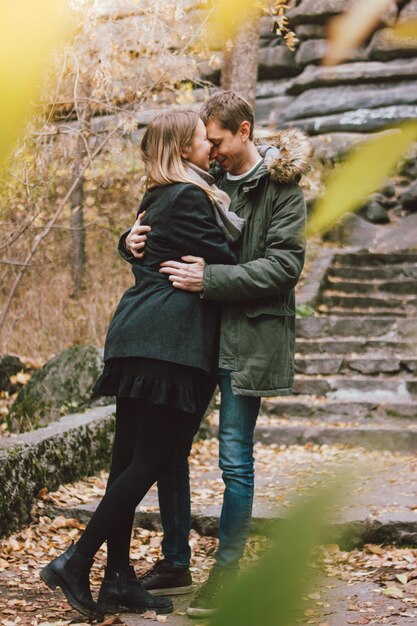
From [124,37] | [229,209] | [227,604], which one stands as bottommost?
[227,604]

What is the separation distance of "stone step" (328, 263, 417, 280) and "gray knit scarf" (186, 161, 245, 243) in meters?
6.58

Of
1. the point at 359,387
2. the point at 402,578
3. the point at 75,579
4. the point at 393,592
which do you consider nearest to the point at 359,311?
the point at 359,387

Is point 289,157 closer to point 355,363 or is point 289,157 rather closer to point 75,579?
point 75,579

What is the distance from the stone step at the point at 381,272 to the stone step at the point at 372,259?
0.10m

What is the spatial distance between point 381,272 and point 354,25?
8906mm

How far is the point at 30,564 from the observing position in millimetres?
3580

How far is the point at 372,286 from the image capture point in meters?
8.97

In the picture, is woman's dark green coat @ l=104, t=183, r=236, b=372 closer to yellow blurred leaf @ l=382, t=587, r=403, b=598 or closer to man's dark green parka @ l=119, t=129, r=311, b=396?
Result: man's dark green parka @ l=119, t=129, r=311, b=396

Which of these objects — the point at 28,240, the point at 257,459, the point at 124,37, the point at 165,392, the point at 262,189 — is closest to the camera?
the point at 165,392

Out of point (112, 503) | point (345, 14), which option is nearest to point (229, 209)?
point (112, 503)

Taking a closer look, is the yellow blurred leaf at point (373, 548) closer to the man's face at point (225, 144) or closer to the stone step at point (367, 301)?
the man's face at point (225, 144)

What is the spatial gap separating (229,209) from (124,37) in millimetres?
4663

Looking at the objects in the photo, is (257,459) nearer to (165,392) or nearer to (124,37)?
(165,392)

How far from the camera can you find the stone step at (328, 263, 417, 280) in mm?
9055
